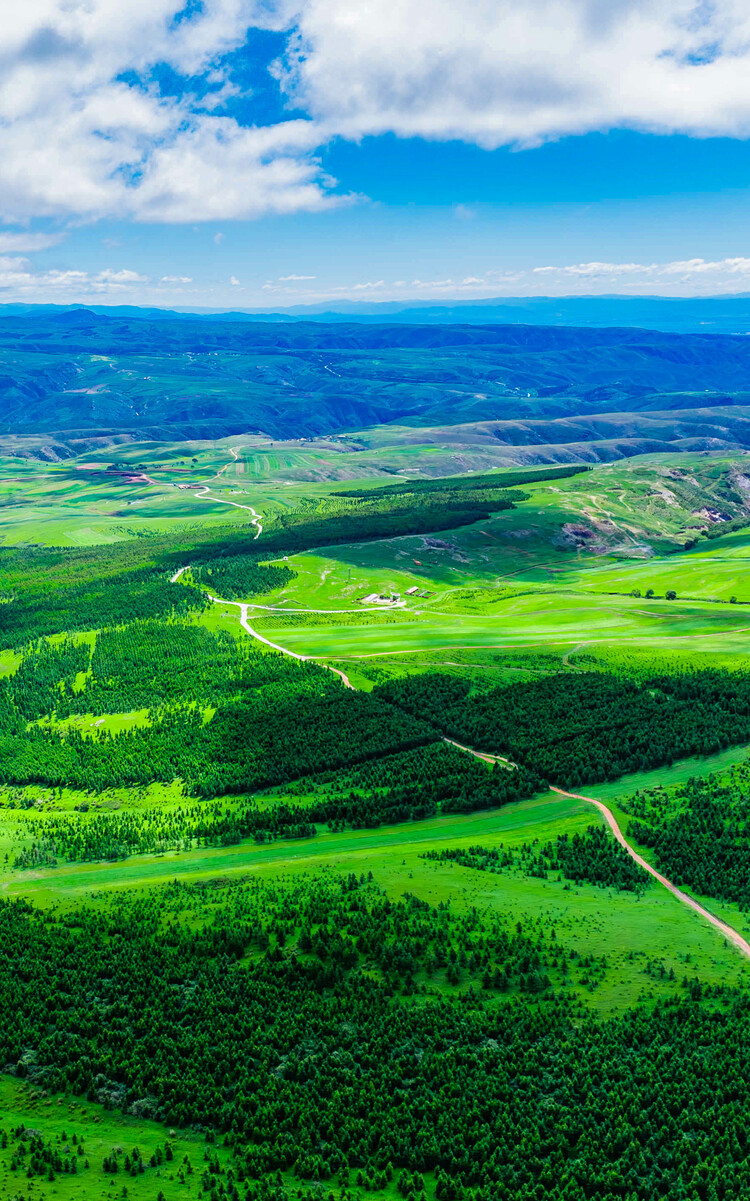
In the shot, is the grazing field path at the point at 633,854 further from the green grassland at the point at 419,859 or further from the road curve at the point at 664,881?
the green grassland at the point at 419,859

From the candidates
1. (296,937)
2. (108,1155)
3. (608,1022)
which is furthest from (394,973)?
(108,1155)

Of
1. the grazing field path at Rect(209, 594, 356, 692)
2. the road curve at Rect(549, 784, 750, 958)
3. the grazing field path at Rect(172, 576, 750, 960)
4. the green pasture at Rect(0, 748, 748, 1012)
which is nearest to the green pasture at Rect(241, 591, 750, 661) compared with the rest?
the grazing field path at Rect(209, 594, 356, 692)

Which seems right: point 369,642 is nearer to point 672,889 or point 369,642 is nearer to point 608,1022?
point 672,889

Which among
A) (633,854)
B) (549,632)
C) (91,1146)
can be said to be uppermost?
(549,632)

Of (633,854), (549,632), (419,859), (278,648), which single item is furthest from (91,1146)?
(549,632)

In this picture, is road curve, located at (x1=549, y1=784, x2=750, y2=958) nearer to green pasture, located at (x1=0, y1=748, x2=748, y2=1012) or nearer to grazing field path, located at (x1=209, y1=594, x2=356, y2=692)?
green pasture, located at (x1=0, y1=748, x2=748, y2=1012)

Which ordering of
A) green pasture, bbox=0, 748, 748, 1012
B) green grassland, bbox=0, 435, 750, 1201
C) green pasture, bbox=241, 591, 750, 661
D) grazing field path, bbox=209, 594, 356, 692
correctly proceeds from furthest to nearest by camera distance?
green pasture, bbox=241, 591, 750, 661, grazing field path, bbox=209, 594, 356, 692, green pasture, bbox=0, 748, 748, 1012, green grassland, bbox=0, 435, 750, 1201

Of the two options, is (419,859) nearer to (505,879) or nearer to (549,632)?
(505,879)

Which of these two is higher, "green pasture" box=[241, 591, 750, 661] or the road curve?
"green pasture" box=[241, 591, 750, 661]
